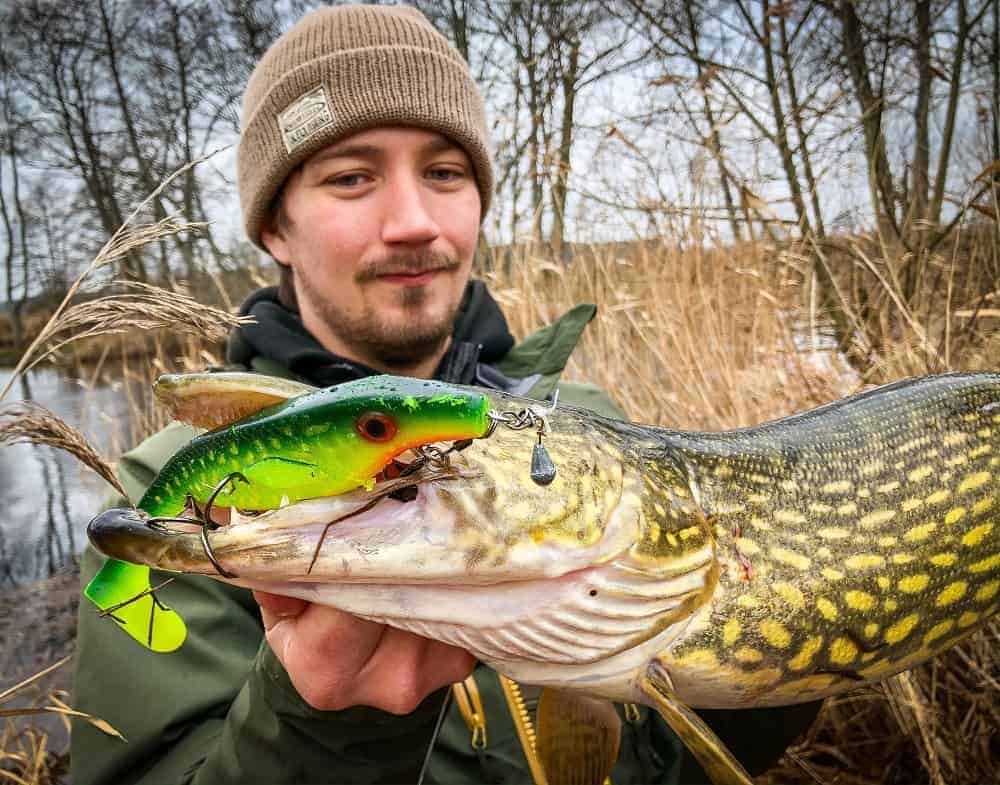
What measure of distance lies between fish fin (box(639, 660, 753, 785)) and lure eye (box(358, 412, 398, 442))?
46 centimetres

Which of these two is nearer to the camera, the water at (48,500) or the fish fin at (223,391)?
the fish fin at (223,391)

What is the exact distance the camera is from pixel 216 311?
0.77 meters

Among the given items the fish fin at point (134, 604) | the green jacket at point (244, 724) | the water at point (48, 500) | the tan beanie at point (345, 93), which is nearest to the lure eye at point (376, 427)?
Answer: the fish fin at point (134, 604)

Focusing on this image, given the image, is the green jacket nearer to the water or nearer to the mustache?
the mustache

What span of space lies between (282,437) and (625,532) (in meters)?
0.39

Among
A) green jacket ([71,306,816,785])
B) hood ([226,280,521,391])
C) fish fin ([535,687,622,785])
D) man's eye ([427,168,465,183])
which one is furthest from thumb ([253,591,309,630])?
man's eye ([427,168,465,183])

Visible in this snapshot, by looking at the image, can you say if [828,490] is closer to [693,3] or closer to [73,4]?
[693,3]

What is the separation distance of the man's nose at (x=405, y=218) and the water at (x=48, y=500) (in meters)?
1.93

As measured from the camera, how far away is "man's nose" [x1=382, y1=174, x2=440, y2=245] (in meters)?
1.45

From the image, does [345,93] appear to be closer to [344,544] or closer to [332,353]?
[332,353]

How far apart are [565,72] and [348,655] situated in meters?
4.75

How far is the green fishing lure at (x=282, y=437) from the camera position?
0.46 m

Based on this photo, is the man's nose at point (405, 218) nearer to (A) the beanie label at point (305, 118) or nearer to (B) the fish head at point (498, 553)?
(A) the beanie label at point (305, 118)

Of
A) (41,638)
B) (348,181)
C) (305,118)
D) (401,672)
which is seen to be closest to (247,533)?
(401,672)
